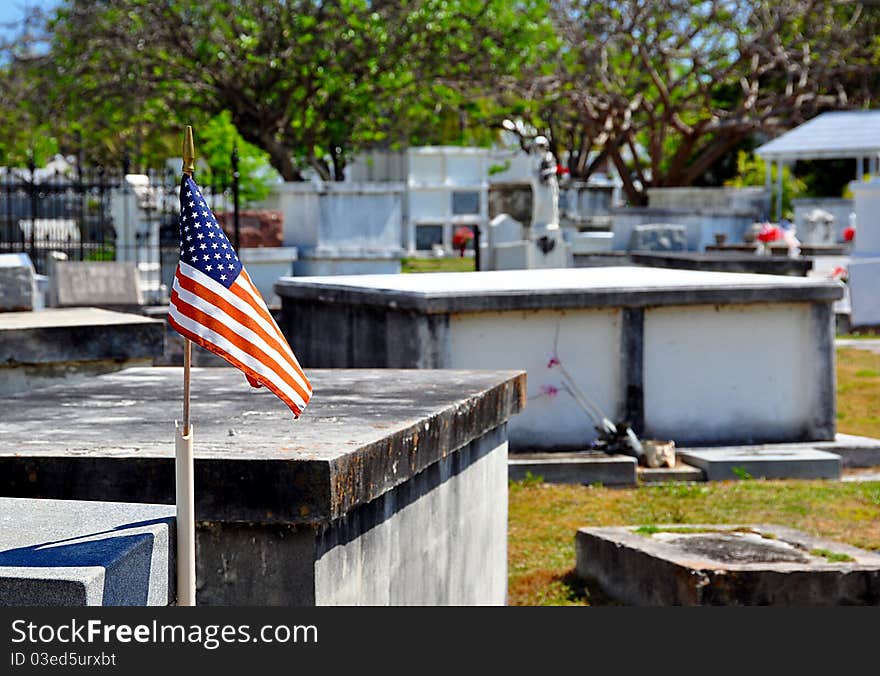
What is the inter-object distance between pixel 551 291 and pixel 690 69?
35.7 meters

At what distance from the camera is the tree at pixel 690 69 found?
1661 inches

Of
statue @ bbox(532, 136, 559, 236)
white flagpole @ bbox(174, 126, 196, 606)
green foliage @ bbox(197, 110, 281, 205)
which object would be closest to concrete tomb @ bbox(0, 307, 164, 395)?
white flagpole @ bbox(174, 126, 196, 606)

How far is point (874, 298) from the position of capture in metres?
19.1

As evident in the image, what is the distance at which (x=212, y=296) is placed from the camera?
3.63m

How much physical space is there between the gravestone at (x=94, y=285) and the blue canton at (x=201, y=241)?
10.4m

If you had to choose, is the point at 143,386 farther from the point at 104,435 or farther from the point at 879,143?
the point at 879,143

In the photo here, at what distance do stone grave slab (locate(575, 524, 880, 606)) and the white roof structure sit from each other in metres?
30.3

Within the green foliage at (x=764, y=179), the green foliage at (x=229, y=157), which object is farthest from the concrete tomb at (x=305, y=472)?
the green foliage at (x=764, y=179)

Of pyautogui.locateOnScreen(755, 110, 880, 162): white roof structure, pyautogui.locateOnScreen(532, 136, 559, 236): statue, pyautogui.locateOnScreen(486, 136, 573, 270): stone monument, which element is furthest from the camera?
pyautogui.locateOnScreen(755, 110, 880, 162): white roof structure

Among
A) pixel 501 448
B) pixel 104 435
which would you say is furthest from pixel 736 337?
pixel 104 435

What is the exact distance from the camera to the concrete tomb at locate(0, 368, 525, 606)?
420 centimetres

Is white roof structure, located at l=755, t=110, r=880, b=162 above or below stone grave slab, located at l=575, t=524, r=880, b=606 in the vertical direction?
above

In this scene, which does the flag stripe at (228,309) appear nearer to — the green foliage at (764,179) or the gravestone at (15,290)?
the gravestone at (15,290)

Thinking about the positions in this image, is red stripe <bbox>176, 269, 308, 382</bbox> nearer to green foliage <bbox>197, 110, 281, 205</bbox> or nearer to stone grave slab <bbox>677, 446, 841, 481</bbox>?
stone grave slab <bbox>677, 446, 841, 481</bbox>
